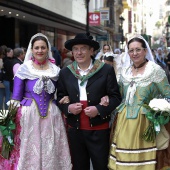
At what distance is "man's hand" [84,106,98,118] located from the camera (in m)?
3.77

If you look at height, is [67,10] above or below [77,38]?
above

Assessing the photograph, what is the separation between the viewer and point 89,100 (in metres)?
3.88

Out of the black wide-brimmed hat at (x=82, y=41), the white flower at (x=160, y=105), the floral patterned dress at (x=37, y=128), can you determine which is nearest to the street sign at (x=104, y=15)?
the floral patterned dress at (x=37, y=128)

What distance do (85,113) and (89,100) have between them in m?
0.15

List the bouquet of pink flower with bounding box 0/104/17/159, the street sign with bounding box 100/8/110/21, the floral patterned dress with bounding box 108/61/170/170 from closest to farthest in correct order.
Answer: the floral patterned dress with bounding box 108/61/170/170 < the bouquet of pink flower with bounding box 0/104/17/159 < the street sign with bounding box 100/8/110/21

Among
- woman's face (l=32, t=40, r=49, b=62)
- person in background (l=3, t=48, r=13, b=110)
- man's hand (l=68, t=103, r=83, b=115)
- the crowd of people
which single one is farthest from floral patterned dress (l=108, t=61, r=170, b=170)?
person in background (l=3, t=48, r=13, b=110)

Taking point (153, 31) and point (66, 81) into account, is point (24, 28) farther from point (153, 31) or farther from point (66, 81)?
point (153, 31)

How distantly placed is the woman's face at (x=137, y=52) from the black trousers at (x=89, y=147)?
847 millimetres

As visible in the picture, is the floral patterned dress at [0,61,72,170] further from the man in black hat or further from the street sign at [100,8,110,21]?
the street sign at [100,8,110,21]

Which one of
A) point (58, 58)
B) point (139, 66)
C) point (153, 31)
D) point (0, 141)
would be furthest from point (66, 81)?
point (153, 31)

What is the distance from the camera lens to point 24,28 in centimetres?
1870

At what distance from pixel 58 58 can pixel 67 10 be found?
738 centimetres

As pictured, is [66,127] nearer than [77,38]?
No

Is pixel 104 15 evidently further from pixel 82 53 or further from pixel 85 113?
pixel 85 113
